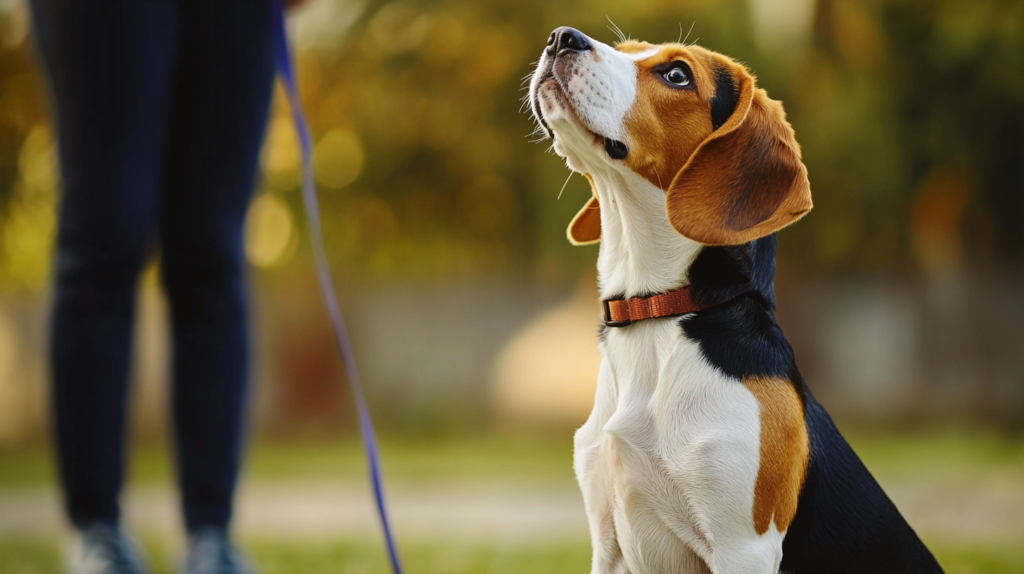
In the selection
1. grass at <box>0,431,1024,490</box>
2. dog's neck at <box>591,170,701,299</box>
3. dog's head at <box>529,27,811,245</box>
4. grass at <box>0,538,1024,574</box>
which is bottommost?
grass at <box>0,431,1024,490</box>

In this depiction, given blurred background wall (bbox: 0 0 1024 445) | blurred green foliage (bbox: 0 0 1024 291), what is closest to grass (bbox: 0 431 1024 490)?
blurred background wall (bbox: 0 0 1024 445)

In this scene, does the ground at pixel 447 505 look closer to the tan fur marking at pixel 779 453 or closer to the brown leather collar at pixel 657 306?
the brown leather collar at pixel 657 306

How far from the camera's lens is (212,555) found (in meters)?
2.14

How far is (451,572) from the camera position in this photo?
3537 millimetres

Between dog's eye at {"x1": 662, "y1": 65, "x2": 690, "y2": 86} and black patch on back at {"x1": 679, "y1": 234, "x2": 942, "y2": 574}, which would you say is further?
dog's eye at {"x1": 662, "y1": 65, "x2": 690, "y2": 86}

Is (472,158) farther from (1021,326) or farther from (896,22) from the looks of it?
(1021,326)

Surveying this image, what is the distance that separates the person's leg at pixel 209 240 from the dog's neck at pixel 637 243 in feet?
3.07

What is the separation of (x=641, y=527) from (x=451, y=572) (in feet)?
6.67

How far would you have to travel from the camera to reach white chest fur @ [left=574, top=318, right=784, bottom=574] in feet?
5.12

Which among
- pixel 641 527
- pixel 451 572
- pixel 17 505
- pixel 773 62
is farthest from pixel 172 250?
pixel 773 62

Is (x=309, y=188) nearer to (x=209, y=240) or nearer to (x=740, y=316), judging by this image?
(x=209, y=240)

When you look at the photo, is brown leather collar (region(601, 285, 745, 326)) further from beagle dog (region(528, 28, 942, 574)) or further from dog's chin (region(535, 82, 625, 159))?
dog's chin (region(535, 82, 625, 159))

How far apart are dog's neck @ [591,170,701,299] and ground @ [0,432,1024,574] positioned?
4.36 ft

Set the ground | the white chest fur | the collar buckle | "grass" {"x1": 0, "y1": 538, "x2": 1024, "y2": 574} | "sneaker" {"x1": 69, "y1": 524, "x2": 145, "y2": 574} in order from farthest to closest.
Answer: the ground → "grass" {"x1": 0, "y1": 538, "x2": 1024, "y2": 574} → "sneaker" {"x1": 69, "y1": 524, "x2": 145, "y2": 574} → the collar buckle → the white chest fur
